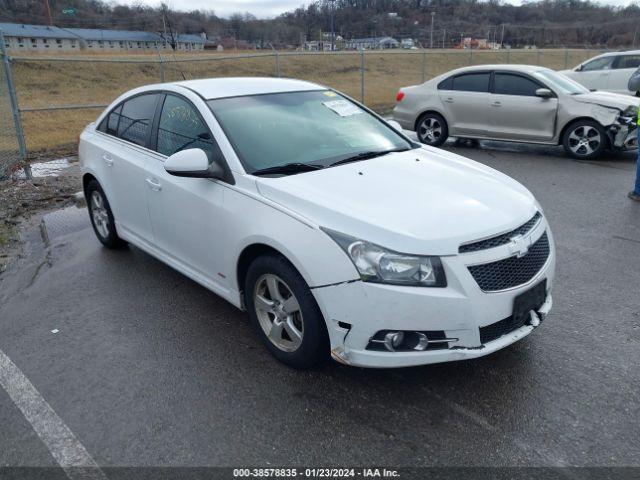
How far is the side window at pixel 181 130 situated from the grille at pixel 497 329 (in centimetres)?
210

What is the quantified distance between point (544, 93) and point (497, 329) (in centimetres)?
752

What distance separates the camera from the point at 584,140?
906 cm

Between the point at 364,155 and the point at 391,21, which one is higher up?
the point at 391,21

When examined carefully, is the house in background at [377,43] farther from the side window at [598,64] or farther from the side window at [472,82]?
the side window at [472,82]

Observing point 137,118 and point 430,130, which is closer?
point 137,118

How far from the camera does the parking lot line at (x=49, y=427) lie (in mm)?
2637

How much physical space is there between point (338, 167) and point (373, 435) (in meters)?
1.73

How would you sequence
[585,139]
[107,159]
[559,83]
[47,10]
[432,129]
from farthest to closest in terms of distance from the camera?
[47,10] < [432,129] < [559,83] < [585,139] < [107,159]

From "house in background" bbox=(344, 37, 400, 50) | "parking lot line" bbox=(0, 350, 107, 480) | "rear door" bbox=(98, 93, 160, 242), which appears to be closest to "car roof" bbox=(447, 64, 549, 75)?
"rear door" bbox=(98, 93, 160, 242)

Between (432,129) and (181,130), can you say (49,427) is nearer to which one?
(181,130)

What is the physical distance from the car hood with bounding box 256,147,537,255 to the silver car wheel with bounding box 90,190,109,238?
2633 mm

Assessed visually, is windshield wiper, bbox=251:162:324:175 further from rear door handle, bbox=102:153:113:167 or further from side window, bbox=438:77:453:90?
side window, bbox=438:77:453:90

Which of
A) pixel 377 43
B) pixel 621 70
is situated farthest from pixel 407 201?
pixel 377 43

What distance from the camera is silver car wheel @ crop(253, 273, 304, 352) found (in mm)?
3205
